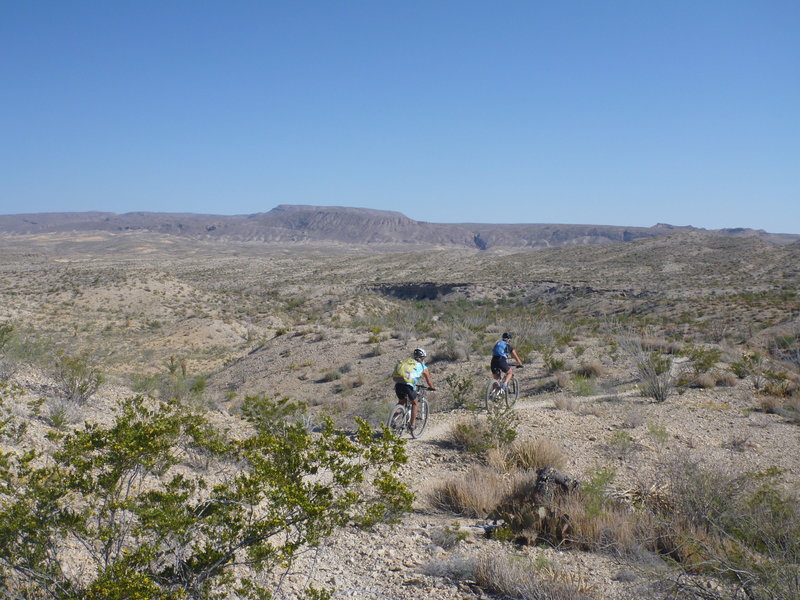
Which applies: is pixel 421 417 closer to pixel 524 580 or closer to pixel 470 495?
pixel 470 495

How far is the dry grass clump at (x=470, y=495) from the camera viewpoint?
6262 mm

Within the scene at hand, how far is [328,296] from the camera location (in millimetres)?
42719

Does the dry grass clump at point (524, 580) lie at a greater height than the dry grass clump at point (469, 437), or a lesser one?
greater

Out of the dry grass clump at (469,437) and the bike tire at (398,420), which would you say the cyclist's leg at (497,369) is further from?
Result: the bike tire at (398,420)

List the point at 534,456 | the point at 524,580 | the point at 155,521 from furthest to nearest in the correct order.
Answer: the point at 534,456 → the point at 524,580 → the point at 155,521

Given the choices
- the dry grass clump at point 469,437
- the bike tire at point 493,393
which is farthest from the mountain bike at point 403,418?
the bike tire at point 493,393

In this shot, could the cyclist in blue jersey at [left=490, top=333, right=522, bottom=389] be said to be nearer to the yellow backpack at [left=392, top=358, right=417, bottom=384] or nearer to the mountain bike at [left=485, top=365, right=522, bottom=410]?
the mountain bike at [left=485, top=365, right=522, bottom=410]

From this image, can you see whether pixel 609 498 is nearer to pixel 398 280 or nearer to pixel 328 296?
pixel 328 296

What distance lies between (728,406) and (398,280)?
50.5 metres

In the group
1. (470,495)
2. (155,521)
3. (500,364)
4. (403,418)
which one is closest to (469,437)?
(403,418)

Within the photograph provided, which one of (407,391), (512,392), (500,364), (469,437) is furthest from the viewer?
(512,392)

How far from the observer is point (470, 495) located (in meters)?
6.36

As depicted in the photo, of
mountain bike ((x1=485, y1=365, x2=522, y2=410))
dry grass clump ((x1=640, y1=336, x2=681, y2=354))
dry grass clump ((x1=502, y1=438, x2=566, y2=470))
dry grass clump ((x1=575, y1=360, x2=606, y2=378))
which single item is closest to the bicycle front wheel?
dry grass clump ((x1=502, y1=438, x2=566, y2=470))

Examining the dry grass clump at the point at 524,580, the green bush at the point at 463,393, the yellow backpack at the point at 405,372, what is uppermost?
the yellow backpack at the point at 405,372
